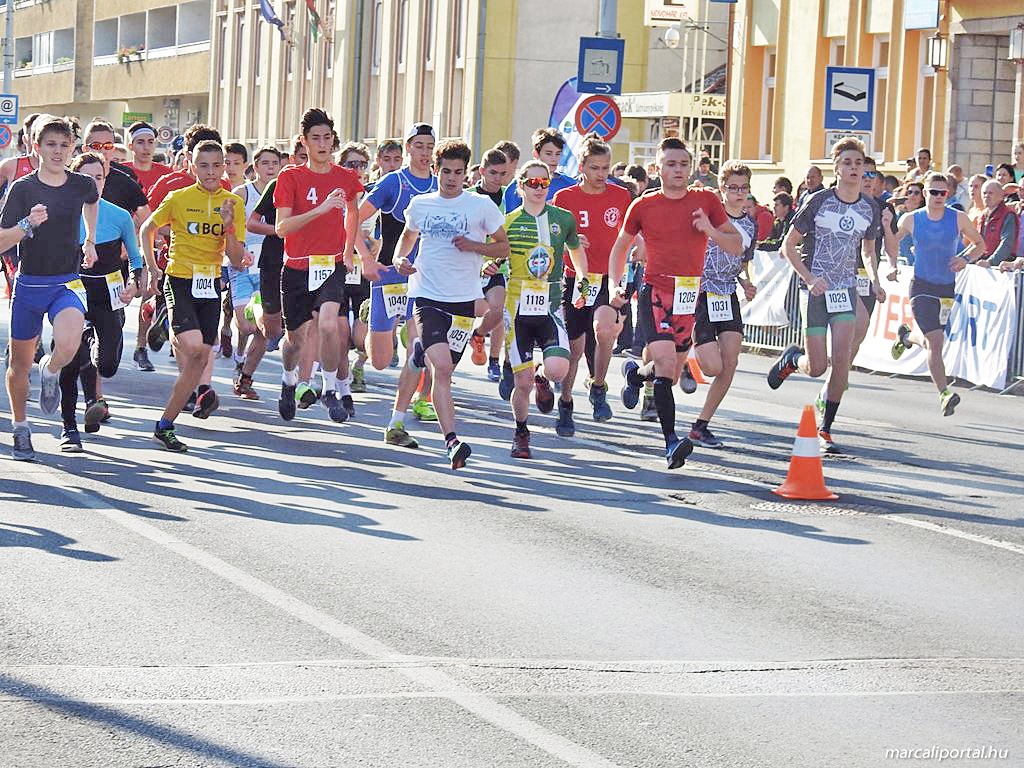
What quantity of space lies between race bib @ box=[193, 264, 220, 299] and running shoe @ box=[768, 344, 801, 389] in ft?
13.7

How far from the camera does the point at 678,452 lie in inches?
477

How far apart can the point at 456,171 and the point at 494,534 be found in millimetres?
3241

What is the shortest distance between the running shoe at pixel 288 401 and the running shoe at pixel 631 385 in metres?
2.36

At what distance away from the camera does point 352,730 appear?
6.12m

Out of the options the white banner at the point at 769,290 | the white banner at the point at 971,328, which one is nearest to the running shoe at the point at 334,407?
the white banner at the point at 971,328

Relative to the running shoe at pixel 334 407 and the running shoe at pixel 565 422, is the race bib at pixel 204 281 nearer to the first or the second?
the running shoe at pixel 334 407

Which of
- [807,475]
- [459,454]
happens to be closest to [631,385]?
[459,454]

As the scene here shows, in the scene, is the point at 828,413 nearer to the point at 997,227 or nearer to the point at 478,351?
the point at 478,351

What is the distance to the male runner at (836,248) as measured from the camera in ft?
44.1

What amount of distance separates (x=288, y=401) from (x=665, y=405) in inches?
125

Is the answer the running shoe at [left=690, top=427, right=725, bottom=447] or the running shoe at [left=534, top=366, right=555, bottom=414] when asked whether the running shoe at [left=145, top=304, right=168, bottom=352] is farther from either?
the running shoe at [left=690, top=427, right=725, bottom=447]

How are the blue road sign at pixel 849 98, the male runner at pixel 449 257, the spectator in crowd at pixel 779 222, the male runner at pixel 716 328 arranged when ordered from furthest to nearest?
the spectator in crowd at pixel 779 222
the blue road sign at pixel 849 98
the male runner at pixel 716 328
the male runner at pixel 449 257

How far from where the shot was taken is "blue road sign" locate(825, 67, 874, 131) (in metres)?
22.7

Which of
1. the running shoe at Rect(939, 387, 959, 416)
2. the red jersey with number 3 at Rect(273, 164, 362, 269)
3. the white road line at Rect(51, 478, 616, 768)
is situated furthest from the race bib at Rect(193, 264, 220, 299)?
the running shoe at Rect(939, 387, 959, 416)
